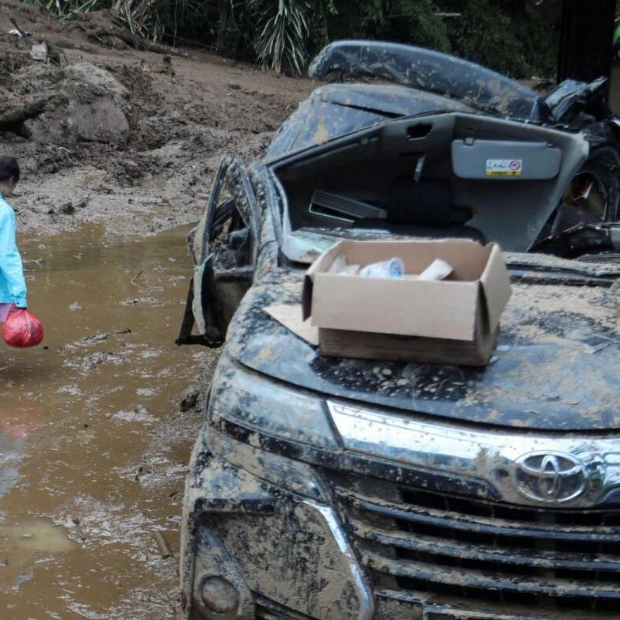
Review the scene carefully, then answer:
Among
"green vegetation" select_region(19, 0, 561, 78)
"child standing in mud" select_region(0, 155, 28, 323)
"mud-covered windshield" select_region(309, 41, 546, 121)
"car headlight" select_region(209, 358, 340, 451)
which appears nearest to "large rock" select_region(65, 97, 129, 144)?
"green vegetation" select_region(19, 0, 561, 78)

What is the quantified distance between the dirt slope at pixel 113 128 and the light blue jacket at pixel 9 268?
400cm

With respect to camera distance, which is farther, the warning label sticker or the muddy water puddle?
the warning label sticker

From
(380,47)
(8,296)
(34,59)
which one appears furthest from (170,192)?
(380,47)

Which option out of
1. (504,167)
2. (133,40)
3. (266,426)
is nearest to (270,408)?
(266,426)

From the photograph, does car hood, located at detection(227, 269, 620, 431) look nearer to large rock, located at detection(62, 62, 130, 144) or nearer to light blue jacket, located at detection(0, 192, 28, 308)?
light blue jacket, located at detection(0, 192, 28, 308)

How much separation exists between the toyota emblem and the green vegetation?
56.9ft

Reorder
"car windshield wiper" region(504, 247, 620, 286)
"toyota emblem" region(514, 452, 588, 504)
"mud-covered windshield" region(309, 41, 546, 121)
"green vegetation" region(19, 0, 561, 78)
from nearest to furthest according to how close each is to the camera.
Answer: "toyota emblem" region(514, 452, 588, 504)
"car windshield wiper" region(504, 247, 620, 286)
"mud-covered windshield" region(309, 41, 546, 121)
"green vegetation" region(19, 0, 561, 78)

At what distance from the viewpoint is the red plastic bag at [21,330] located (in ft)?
20.2

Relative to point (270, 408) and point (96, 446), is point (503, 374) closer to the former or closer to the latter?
point (270, 408)

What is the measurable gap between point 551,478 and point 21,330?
424cm

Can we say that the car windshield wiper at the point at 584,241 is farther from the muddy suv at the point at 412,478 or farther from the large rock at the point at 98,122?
the large rock at the point at 98,122

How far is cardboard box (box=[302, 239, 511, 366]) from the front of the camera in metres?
2.73

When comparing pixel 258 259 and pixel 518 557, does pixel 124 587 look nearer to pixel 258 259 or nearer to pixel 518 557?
pixel 258 259

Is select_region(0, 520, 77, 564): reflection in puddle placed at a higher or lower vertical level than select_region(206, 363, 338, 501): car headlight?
lower
